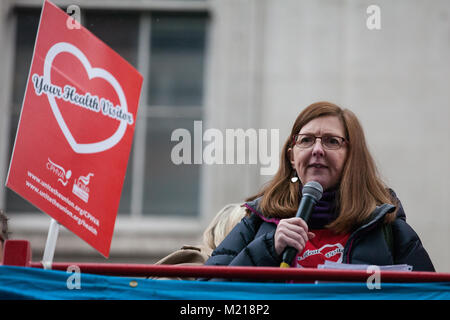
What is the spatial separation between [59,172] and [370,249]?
1555mm

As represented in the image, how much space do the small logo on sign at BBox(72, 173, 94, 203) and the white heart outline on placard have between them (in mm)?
150

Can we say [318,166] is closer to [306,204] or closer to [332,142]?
[332,142]

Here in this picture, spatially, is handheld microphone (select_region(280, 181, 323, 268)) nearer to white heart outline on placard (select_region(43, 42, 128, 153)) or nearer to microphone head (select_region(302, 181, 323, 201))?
microphone head (select_region(302, 181, 323, 201))

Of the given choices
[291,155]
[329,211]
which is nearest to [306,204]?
[329,211]

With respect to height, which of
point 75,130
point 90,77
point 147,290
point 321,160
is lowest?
point 147,290

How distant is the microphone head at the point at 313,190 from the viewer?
10.2ft

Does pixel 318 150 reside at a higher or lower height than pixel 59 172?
higher

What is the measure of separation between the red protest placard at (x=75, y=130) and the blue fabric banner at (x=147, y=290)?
35.2 inches

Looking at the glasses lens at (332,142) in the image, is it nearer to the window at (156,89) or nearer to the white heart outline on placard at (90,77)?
the white heart outline on placard at (90,77)

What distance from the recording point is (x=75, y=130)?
396 cm

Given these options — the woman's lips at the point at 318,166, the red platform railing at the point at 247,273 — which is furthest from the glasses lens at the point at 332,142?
the red platform railing at the point at 247,273

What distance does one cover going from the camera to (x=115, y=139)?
4.09 meters

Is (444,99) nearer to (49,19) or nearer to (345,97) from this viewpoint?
(345,97)

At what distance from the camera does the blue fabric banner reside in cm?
285
